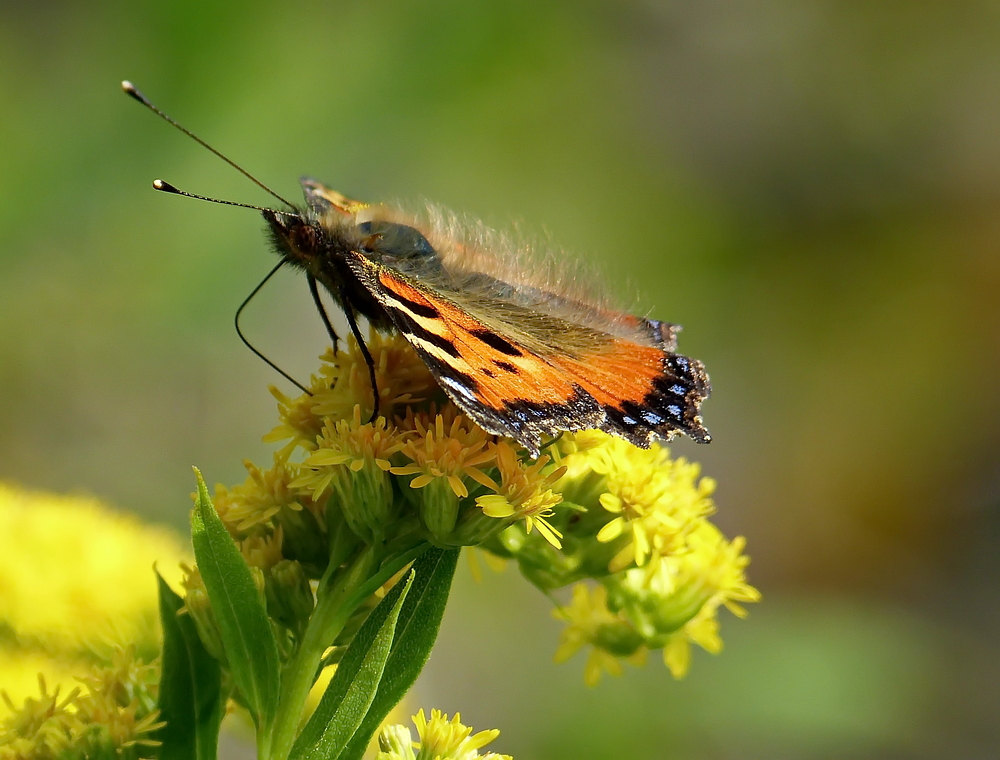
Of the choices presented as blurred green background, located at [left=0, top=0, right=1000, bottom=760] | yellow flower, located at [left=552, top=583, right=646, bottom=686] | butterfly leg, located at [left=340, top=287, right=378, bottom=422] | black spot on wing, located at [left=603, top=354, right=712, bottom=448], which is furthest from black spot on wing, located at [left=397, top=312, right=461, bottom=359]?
blurred green background, located at [left=0, top=0, right=1000, bottom=760]

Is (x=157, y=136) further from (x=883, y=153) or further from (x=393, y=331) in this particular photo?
(x=883, y=153)

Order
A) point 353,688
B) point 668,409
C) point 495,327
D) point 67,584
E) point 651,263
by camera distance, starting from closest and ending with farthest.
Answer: point 353,688 < point 668,409 < point 495,327 < point 67,584 < point 651,263

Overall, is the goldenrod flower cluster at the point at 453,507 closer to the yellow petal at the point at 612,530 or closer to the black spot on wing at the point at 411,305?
the yellow petal at the point at 612,530

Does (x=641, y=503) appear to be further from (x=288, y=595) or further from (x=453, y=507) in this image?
(x=288, y=595)

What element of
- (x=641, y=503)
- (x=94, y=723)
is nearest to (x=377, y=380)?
(x=641, y=503)

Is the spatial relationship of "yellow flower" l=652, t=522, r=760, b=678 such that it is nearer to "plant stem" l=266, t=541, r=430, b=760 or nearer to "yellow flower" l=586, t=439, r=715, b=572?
"yellow flower" l=586, t=439, r=715, b=572

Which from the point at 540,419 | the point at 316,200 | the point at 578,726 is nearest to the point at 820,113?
the point at 578,726
